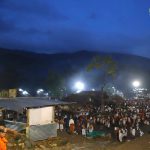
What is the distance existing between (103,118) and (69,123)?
240 inches

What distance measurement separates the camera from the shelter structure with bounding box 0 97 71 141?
66.2 feet

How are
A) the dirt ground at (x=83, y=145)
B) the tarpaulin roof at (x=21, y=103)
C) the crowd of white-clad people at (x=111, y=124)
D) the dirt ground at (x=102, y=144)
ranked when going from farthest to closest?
the crowd of white-clad people at (x=111, y=124) → the dirt ground at (x=102, y=144) → the dirt ground at (x=83, y=145) → the tarpaulin roof at (x=21, y=103)

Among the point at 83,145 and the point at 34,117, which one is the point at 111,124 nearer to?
the point at 83,145

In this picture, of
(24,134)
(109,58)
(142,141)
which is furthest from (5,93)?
(109,58)

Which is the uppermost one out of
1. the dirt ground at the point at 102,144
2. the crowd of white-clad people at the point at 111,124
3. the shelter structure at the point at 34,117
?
the shelter structure at the point at 34,117

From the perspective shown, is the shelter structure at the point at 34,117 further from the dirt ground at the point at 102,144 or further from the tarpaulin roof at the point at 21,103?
the dirt ground at the point at 102,144

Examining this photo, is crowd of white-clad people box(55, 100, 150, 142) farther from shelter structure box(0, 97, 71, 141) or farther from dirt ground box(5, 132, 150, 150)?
shelter structure box(0, 97, 71, 141)

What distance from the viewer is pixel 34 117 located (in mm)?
20953

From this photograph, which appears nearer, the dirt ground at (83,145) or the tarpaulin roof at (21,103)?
the tarpaulin roof at (21,103)

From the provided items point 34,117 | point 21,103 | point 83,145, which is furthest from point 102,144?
point 21,103

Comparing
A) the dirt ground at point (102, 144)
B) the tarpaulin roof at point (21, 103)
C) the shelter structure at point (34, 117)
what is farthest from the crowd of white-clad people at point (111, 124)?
the tarpaulin roof at point (21, 103)

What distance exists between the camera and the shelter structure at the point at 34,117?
20170mm

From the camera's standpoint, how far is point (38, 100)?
22266 mm

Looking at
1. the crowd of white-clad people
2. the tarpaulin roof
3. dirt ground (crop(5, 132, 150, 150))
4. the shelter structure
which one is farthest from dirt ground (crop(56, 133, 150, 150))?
the tarpaulin roof
